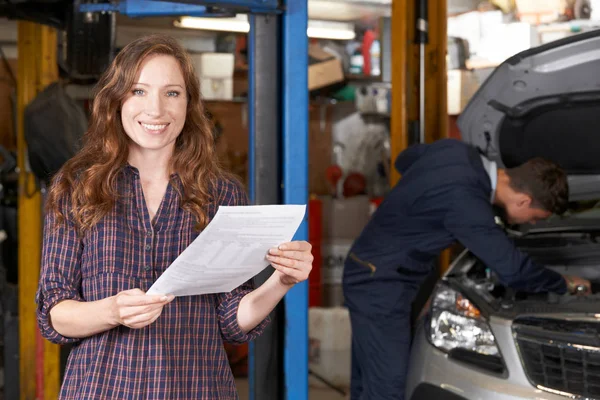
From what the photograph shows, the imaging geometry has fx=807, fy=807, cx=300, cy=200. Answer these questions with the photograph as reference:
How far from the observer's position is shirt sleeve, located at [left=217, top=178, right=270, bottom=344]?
1639 mm

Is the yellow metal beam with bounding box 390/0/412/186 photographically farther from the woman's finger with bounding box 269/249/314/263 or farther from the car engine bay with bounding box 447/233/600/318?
the woman's finger with bounding box 269/249/314/263

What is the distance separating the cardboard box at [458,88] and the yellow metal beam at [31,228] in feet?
7.51

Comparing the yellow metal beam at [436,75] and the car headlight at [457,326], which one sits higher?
the yellow metal beam at [436,75]

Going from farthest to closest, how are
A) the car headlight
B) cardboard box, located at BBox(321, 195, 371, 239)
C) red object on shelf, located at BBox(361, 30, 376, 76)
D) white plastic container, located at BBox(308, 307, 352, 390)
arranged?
red object on shelf, located at BBox(361, 30, 376, 76) < cardboard box, located at BBox(321, 195, 371, 239) < white plastic container, located at BBox(308, 307, 352, 390) < the car headlight

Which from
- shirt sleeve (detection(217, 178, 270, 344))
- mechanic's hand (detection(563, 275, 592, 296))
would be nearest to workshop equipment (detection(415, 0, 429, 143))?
mechanic's hand (detection(563, 275, 592, 296))

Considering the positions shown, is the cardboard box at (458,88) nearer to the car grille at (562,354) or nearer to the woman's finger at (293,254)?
the car grille at (562,354)

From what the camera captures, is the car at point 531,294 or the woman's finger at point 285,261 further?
the car at point 531,294

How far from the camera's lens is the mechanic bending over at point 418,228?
10.3 feet

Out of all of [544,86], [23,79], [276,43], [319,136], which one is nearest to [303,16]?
[276,43]

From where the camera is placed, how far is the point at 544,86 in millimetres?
3111

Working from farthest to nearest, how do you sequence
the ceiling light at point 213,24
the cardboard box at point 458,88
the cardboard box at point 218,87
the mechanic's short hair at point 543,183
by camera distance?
1. the ceiling light at point 213,24
2. the cardboard box at point 218,87
3. the cardboard box at point 458,88
4. the mechanic's short hair at point 543,183

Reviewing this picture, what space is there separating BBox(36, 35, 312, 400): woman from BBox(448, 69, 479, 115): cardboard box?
3.11 m

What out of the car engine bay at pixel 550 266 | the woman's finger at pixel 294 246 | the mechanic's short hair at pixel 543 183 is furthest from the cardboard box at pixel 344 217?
the woman's finger at pixel 294 246

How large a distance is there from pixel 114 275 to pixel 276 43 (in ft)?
4.21
